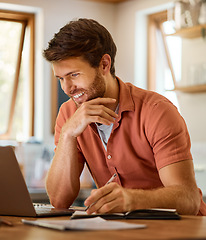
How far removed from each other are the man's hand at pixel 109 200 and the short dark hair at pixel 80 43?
0.73 metres

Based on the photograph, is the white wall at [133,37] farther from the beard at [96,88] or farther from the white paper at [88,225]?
the white paper at [88,225]

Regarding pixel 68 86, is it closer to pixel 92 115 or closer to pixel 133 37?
pixel 92 115

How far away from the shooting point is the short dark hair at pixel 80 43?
79.2 inches

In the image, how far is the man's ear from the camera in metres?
2.17

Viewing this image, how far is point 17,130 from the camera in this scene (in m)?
5.61

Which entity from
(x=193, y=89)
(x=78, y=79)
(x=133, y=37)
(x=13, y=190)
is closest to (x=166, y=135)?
(x=78, y=79)

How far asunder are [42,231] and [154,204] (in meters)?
0.53

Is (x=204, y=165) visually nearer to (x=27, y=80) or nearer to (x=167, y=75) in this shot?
(x=167, y=75)

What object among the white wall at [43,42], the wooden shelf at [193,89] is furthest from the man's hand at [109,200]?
the white wall at [43,42]

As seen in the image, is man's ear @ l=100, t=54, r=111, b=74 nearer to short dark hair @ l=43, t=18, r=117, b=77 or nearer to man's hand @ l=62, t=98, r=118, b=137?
short dark hair @ l=43, t=18, r=117, b=77

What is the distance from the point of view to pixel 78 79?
6.69ft

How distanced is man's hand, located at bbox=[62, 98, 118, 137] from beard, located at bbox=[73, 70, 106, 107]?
8 centimetres

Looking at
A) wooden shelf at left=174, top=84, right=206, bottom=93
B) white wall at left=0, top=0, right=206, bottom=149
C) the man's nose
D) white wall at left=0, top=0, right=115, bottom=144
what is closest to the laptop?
the man's nose

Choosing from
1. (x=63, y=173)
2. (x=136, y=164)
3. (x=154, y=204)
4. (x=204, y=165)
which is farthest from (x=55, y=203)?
(x=204, y=165)
